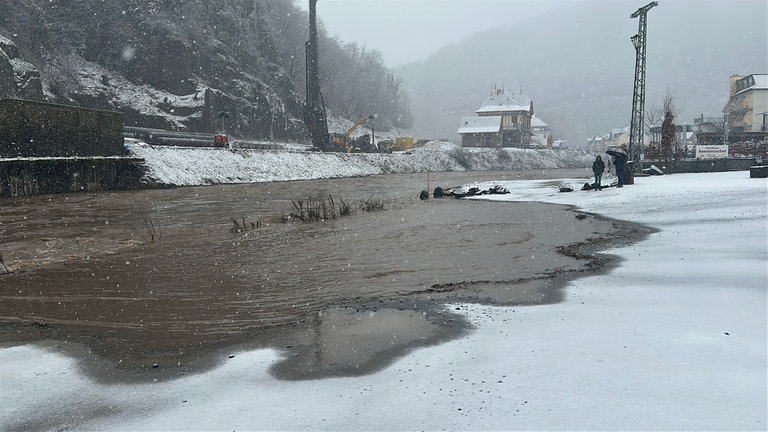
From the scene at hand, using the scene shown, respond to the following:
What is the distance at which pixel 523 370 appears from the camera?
4.35m

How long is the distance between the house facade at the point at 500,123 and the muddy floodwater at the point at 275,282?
81.1 m

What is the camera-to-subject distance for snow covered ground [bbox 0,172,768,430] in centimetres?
358

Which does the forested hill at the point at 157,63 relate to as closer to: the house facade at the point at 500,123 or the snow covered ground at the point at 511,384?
the house facade at the point at 500,123

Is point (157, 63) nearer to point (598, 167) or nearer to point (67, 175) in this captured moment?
point (67, 175)

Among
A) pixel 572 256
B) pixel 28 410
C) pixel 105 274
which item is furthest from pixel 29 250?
pixel 572 256

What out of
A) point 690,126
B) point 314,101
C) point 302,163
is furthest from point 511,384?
point 690,126

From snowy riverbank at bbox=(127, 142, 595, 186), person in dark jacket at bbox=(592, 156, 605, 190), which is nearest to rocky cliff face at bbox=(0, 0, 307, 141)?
snowy riverbank at bbox=(127, 142, 595, 186)

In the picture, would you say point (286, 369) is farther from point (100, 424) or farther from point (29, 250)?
point (29, 250)

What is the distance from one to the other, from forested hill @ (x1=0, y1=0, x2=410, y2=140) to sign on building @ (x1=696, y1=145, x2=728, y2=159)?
42.8 meters

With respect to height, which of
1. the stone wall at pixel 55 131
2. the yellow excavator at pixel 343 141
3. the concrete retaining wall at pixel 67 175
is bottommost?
the concrete retaining wall at pixel 67 175

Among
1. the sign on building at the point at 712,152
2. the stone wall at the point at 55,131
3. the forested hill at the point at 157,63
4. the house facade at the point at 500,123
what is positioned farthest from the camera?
the house facade at the point at 500,123

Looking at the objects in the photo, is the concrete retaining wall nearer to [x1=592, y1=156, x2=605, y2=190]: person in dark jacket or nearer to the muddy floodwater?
the muddy floodwater

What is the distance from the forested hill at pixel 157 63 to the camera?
5094cm

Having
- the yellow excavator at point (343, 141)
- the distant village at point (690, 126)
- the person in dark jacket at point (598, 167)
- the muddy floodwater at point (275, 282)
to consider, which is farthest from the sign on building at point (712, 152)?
the yellow excavator at point (343, 141)
